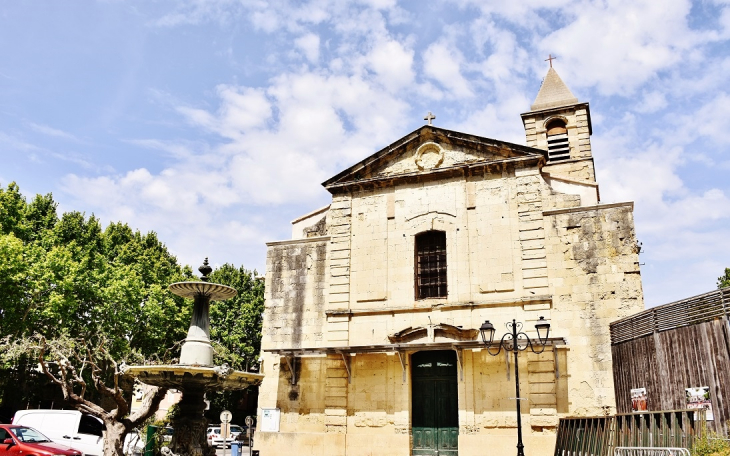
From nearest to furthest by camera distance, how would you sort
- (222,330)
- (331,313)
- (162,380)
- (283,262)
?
(162,380) → (331,313) → (283,262) → (222,330)

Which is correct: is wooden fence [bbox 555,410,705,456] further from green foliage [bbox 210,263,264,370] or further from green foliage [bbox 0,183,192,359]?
green foliage [bbox 210,263,264,370]

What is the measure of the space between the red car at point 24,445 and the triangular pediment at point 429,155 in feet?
33.1

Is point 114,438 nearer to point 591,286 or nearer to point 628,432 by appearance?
point 628,432

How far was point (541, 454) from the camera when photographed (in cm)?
1416

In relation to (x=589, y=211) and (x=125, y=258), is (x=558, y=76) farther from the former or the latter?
(x=125, y=258)

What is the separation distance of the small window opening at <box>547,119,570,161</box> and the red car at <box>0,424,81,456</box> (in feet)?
64.9

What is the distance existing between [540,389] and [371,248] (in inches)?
240

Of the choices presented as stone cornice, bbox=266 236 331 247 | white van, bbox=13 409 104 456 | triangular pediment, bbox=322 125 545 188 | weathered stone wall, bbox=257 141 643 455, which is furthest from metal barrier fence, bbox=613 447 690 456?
white van, bbox=13 409 104 456

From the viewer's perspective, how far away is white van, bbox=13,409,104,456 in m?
17.1

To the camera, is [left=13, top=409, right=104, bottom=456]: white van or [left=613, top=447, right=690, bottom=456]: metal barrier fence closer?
[left=613, top=447, right=690, bottom=456]: metal barrier fence

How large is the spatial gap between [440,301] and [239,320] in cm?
1929

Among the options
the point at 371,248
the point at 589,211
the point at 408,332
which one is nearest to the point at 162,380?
the point at 408,332

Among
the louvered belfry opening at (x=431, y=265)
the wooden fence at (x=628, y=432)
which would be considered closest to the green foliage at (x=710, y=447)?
the wooden fence at (x=628, y=432)

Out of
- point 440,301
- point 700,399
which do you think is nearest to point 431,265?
point 440,301
